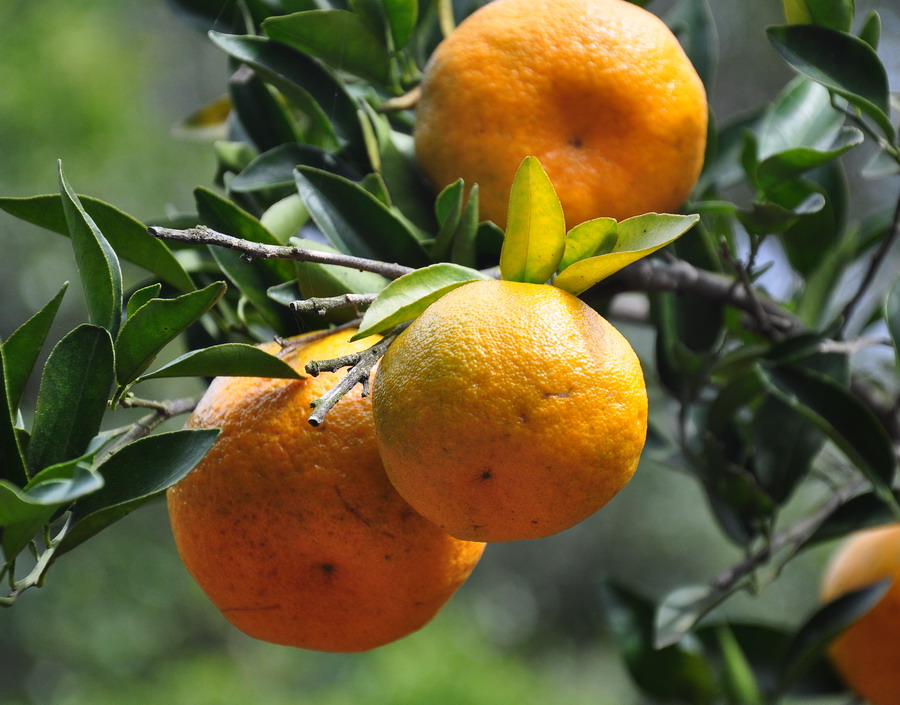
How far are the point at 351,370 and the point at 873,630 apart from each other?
1.83ft

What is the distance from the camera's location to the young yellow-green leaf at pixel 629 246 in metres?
0.37

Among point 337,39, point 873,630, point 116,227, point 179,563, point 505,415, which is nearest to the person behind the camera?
point 505,415

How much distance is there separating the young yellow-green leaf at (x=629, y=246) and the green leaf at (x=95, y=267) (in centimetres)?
22

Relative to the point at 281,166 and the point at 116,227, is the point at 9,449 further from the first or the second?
the point at 281,166

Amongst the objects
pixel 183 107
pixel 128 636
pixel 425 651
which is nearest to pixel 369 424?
pixel 425 651

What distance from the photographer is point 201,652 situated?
4.26m

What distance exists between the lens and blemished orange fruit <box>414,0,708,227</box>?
0.50 meters

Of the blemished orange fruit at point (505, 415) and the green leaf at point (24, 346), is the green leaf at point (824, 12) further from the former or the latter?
the green leaf at point (24, 346)

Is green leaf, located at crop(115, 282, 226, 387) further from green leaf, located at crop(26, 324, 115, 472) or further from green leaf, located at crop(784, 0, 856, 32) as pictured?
green leaf, located at crop(784, 0, 856, 32)

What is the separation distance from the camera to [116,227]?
0.47m

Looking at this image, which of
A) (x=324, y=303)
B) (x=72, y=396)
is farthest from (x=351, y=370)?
(x=72, y=396)

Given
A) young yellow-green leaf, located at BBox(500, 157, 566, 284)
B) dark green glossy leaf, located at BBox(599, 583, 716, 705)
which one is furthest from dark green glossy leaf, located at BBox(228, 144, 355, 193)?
dark green glossy leaf, located at BBox(599, 583, 716, 705)

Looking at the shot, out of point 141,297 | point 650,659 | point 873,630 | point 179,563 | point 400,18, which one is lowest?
point 179,563

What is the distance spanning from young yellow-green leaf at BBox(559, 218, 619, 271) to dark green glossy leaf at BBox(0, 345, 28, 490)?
0.26 meters
